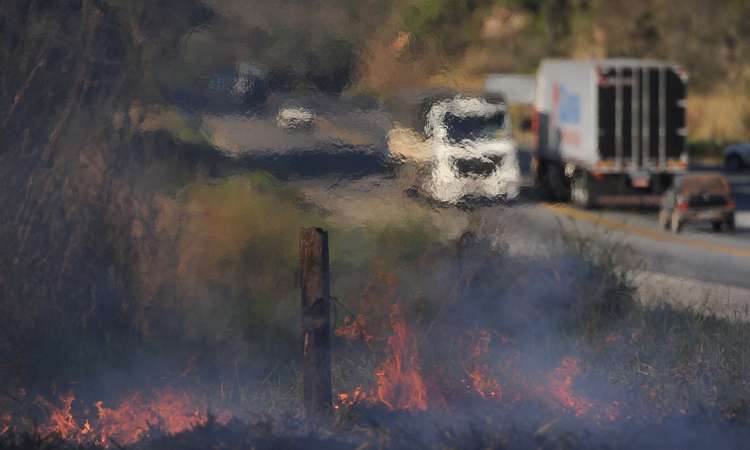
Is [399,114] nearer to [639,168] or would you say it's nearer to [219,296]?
[219,296]

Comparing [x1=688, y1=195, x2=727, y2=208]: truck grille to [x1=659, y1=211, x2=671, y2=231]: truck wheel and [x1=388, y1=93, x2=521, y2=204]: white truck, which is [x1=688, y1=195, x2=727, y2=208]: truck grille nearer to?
[x1=659, y1=211, x2=671, y2=231]: truck wheel

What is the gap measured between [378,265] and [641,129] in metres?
21.1

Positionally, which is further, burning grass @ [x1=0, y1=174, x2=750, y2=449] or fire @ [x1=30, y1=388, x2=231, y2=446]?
fire @ [x1=30, y1=388, x2=231, y2=446]

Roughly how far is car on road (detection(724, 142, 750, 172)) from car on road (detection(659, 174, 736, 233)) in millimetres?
16267

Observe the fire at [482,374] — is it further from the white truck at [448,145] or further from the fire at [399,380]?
the white truck at [448,145]

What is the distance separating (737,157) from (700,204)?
56.5 ft

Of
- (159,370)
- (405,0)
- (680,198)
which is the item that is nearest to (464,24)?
(405,0)

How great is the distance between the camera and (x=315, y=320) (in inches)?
312

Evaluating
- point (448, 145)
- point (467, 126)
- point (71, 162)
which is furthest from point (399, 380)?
point (71, 162)

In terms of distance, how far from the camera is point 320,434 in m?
7.47

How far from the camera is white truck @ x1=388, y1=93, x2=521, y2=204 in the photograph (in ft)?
29.0

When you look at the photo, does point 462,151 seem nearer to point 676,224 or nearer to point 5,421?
point 5,421

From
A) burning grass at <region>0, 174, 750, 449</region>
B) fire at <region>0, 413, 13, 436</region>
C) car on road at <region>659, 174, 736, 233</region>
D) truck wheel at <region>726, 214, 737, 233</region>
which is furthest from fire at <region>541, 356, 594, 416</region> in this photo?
truck wheel at <region>726, 214, 737, 233</region>

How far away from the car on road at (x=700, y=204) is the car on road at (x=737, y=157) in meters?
16.3
